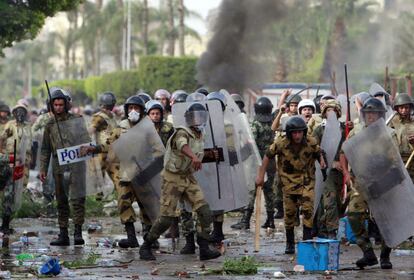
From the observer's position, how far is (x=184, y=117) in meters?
12.8

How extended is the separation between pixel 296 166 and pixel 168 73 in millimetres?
33430

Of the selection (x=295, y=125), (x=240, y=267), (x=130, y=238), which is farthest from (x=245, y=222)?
(x=240, y=267)

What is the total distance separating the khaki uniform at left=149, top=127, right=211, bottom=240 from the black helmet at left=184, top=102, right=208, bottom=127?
113mm

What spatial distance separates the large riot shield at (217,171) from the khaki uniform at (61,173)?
1.86 m

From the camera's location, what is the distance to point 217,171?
13445mm

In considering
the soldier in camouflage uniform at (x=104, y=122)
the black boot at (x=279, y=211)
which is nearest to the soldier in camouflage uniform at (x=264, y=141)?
the black boot at (x=279, y=211)

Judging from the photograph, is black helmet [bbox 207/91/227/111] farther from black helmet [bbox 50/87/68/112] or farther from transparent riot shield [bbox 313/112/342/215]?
black helmet [bbox 50/87/68/112]

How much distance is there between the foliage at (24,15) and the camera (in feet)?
63.9

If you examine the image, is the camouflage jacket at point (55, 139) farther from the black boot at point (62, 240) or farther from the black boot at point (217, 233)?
the black boot at point (217, 233)

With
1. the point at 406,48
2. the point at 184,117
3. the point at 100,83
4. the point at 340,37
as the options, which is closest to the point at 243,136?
the point at 184,117

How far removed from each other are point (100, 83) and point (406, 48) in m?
18.5

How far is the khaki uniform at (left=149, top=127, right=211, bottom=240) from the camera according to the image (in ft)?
41.0

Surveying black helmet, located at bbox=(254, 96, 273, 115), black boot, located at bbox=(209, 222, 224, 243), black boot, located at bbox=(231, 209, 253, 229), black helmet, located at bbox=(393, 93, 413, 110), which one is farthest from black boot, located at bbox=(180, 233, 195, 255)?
black helmet, located at bbox=(254, 96, 273, 115)

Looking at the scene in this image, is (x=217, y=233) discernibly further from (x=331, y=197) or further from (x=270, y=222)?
(x=270, y=222)
